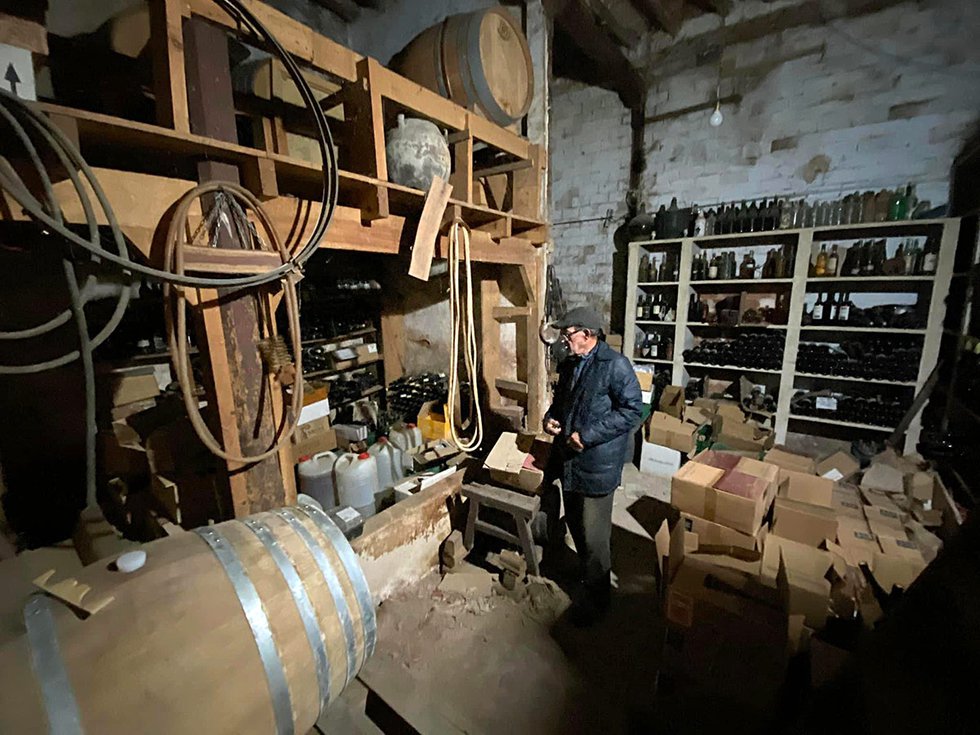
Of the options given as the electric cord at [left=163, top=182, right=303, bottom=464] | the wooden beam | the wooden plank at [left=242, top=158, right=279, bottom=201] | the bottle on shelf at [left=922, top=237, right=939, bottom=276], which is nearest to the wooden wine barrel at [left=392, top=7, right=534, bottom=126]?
the wooden plank at [left=242, top=158, right=279, bottom=201]

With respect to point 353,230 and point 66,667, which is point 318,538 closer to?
point 66,667

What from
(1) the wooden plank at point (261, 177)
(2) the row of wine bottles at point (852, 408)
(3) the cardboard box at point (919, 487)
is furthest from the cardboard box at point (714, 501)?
(2) the row of wine bottles at point (852, 408)

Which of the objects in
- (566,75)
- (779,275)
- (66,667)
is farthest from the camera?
(566,75)

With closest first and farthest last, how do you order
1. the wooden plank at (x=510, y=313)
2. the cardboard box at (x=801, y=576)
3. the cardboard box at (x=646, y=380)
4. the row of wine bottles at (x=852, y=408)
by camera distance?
1. the cardboard box at (x=801, y=576)
2. the wooden plank at (x=510, y=313)
3. the row of wine bottles at (x=852, y=408)
4. the cardboard box at (x=646, y=380)

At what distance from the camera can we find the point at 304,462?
10.1 ft

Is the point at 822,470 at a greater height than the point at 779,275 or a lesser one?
lesser

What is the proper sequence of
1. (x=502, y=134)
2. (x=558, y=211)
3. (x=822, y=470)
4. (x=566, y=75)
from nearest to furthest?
(x=502, y=134) → (x=822, y=470) → (x=566, y=75) → (x=558, y=211)

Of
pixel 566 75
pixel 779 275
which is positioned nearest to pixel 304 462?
pixel 779 275

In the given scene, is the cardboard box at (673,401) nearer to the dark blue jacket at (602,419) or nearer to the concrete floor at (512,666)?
the concrete floor at (512,666)

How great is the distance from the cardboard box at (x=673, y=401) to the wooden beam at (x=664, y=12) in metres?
4.40

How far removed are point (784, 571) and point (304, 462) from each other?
3121 millimetres

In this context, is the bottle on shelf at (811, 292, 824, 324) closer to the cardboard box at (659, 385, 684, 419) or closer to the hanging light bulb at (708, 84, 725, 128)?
the cardboard box at (659, 385, 684, 419)

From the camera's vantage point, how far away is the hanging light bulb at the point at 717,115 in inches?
185

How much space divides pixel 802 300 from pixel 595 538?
12.4 ft
